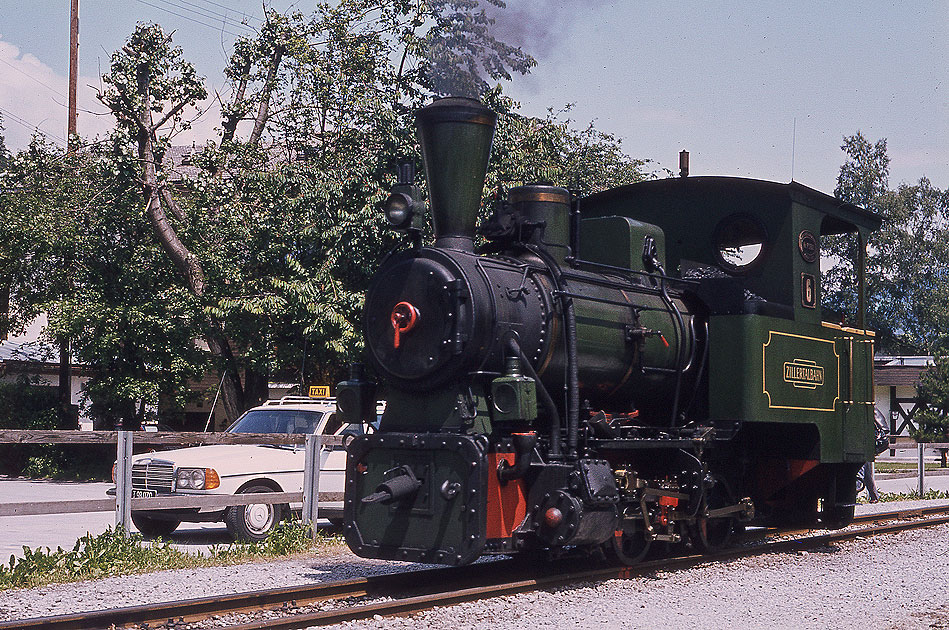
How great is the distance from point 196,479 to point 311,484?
1159mm

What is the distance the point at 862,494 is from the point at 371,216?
1004 cm

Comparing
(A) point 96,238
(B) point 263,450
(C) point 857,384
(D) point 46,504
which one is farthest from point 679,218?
(A) point 96,238

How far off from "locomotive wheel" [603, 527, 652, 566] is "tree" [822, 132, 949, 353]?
38394mm

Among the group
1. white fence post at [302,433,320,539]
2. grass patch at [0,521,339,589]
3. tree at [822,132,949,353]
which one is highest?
tree at [822,132,949,353]

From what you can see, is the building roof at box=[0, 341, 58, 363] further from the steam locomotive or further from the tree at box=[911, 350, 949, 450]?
the tree at box=[911, 350, 949, 450]

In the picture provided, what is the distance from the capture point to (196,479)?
10.5 meters

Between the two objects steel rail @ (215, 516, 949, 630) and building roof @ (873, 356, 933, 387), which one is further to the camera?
building roof @ (873, 356, 933, 387)

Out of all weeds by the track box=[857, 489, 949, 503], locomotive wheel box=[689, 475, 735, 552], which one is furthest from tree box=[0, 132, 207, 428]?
locomotive wheel box=[689, 475, 735, 552]

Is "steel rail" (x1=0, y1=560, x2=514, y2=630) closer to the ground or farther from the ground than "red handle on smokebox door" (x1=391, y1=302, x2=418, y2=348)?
closer to the ground

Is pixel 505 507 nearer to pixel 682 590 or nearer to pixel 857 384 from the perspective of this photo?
pixel 682 590

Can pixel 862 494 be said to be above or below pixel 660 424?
below

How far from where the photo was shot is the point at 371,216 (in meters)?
17.3

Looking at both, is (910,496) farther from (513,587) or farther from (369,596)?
(369,596)

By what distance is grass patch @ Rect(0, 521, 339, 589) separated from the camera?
309 inches
